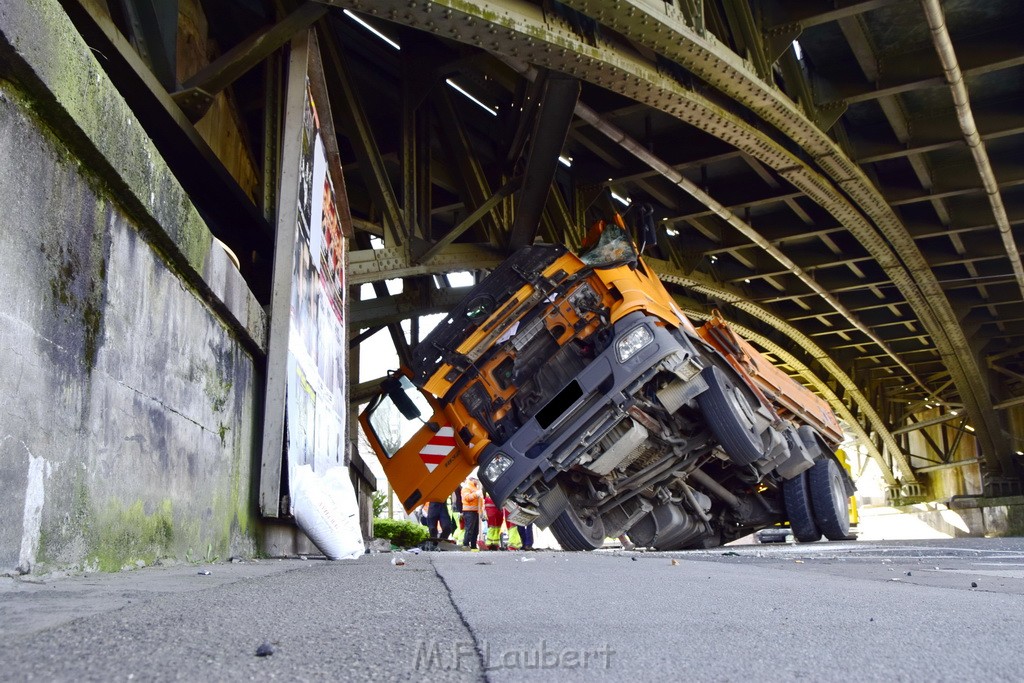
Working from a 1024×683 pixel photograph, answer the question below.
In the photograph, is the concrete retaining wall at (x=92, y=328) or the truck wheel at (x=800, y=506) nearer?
the concrete retaining wall at (x=92, y=328)

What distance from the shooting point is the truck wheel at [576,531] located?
773 centimetres

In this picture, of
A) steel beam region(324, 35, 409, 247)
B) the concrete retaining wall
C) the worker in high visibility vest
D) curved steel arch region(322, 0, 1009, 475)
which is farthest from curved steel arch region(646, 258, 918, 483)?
the concrete retaining wall

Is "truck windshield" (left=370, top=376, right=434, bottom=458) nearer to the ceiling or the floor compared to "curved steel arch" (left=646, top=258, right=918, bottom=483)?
nearer to the floor

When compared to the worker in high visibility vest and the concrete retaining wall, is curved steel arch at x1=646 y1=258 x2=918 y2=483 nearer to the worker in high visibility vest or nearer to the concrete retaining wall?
the worker in high visibility vest

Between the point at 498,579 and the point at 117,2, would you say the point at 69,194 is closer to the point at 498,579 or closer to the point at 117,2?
the point at 498,579

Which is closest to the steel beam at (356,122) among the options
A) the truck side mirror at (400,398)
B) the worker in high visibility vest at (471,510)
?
the truck side mirror at (400,398)

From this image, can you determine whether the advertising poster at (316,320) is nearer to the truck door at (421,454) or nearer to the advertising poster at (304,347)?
the advertising poster at (304,347)

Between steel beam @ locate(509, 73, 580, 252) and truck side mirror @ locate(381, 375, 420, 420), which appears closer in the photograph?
steel beam @ locate(509, 73, 580, 252)

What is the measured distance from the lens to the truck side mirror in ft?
26.2

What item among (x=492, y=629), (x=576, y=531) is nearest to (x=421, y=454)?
(x=576, y=531)

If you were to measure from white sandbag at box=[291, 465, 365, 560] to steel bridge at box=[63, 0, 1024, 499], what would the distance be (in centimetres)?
213

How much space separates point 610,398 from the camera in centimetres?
673

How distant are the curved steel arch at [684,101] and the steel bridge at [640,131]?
0.03 metres

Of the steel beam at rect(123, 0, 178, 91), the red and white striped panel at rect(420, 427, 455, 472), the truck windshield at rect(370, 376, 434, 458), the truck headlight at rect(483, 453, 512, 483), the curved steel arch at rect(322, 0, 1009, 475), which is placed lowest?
the truck headlight at rect(483, 453, 512, 483)
